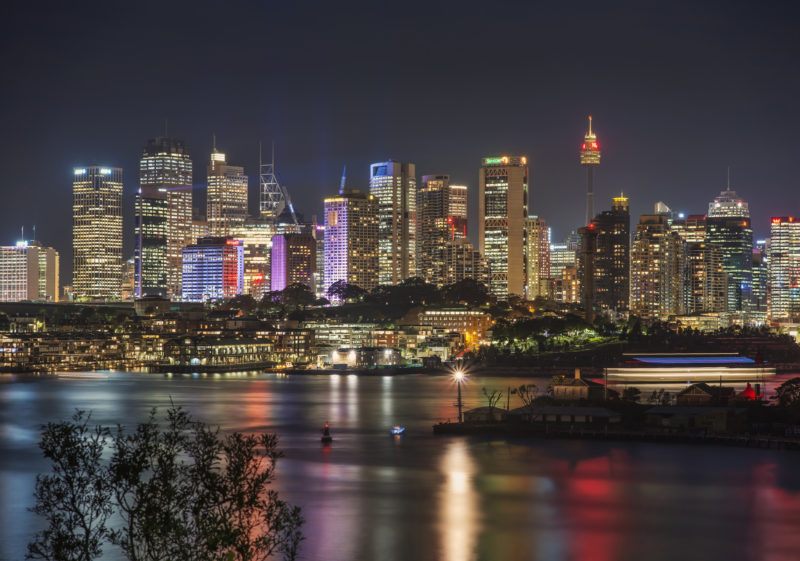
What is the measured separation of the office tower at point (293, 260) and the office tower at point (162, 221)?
68.5ft

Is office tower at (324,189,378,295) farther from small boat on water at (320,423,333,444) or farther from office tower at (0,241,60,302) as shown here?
small boat on water at (320,423,333,444)

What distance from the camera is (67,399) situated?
182ft

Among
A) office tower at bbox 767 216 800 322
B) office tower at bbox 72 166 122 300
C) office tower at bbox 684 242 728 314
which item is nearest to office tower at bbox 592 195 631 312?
office tower at bbox 684 242 728 314

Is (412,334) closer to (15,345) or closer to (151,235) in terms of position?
(15,345)

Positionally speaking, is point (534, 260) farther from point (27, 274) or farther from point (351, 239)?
point (27, 274)

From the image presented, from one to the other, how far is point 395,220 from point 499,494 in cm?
12586

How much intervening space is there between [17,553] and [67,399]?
115 ft

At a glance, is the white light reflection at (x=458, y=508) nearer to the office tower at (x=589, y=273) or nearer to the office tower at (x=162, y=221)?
the office tower at (x=589, y=273)

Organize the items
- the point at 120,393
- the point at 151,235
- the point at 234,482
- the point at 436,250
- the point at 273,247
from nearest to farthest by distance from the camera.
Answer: the point at 234,482 → the point at 120,393 → the point at 436,250 → the point at 273,247 → the point at 151,235

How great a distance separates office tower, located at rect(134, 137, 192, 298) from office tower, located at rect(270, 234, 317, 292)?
20.9 meters

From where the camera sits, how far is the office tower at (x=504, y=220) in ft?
450

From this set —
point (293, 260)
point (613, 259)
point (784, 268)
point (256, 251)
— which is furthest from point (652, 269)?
point (256, 251)

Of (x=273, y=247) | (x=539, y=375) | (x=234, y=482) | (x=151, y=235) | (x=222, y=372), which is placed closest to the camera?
(x=234, y=482)

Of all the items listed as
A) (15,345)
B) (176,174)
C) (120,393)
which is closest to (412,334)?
(15,345)
